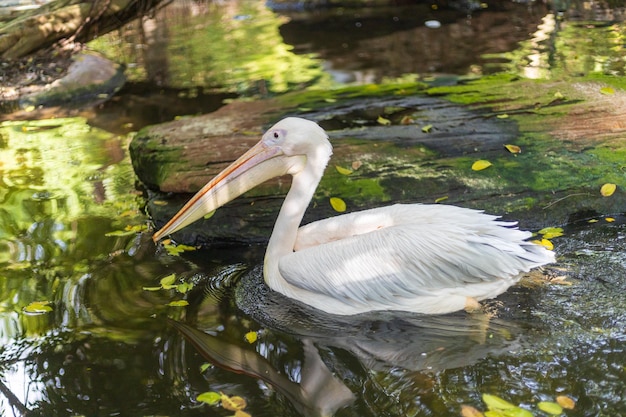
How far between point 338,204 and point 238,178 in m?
0.84

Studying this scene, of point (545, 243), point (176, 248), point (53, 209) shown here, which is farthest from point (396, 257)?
point (53, 209)

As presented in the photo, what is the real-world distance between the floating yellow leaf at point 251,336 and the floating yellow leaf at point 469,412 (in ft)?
3.59

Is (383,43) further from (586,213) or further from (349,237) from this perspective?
(349,237)

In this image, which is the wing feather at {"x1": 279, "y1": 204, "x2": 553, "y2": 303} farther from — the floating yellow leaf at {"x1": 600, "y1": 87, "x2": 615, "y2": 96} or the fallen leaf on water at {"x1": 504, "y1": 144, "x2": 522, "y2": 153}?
the floating yellow leaf at {"x1": 600, "y1": 87, "x2": 615, "y2": 96}

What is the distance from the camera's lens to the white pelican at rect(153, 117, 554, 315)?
346 cm

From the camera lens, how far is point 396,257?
350 cm

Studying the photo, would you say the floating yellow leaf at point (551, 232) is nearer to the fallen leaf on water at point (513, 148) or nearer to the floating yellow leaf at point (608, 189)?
the floating yellow leaf at point (608, 189)

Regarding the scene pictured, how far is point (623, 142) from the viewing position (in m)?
4.80

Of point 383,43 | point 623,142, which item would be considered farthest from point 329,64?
point 623,142

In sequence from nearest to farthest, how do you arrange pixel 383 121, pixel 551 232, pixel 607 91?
pixel 551 232 < pixel 607 91 < pixel 383 121

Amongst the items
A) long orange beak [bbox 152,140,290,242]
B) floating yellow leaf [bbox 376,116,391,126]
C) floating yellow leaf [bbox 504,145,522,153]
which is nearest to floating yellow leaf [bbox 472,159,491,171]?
floating yellow leaf [bbox 504,145,522,153]

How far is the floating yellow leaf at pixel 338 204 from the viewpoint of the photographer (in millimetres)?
4570

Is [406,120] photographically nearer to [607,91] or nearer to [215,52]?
[607,91]

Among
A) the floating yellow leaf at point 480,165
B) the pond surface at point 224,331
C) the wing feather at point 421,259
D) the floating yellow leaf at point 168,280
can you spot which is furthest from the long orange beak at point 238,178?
the floating yellow leaf at point 480,165
